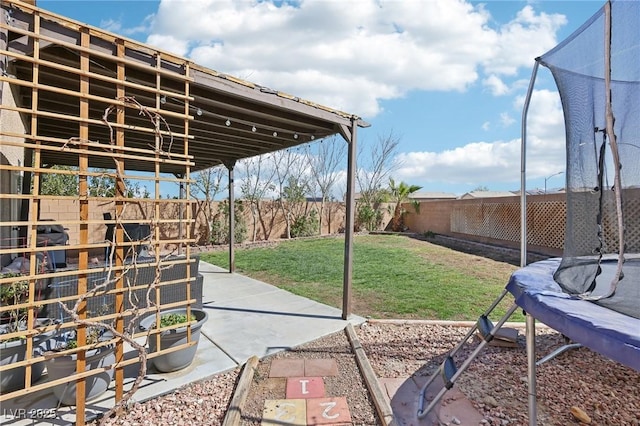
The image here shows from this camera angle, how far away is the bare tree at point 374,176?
1588 centimetres

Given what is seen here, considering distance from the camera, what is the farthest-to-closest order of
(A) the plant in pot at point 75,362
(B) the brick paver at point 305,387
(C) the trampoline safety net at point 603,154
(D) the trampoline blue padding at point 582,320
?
(B) the brick paver at point 305,387
(A) the plant in pot at point 75,362
(C) the trampoline safety net at point 603,154
(D) the trampoline blue padding at point 582,320

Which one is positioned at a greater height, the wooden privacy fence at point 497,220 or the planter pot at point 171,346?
the wooden privacy fence at point 497,220

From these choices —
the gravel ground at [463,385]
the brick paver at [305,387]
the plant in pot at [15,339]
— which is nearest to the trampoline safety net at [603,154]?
the gravel ground at [463,385]

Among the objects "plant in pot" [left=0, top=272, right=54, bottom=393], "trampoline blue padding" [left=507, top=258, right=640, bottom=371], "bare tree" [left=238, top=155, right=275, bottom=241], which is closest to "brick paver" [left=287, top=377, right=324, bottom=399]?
"trampoline blue padding" [left=507, top=258, right=640, bottom=371]

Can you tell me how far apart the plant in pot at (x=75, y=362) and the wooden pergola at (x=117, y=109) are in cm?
61

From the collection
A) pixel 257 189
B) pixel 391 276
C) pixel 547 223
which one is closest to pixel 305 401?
pixel 391 276

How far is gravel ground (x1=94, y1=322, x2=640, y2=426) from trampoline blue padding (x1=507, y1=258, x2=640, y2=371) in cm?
95

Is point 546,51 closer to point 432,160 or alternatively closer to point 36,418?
point 36,418

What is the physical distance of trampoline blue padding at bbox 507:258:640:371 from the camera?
53.9 inches

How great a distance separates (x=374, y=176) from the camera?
1756cm

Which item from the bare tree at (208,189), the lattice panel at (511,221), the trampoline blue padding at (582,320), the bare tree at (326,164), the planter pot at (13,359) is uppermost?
the bare tree at (326,164)

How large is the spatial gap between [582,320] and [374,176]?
16274 mm

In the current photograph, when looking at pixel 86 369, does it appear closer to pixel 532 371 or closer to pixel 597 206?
pixel 532 371

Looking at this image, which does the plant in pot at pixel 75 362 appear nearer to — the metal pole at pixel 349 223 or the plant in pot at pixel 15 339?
the plant in pot at pixel 15 339
